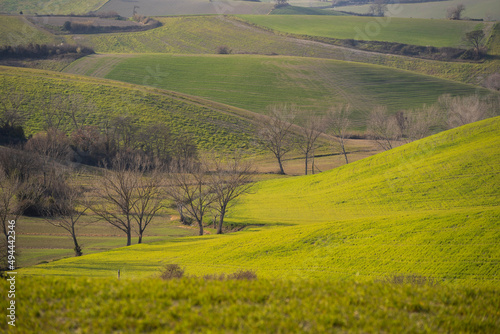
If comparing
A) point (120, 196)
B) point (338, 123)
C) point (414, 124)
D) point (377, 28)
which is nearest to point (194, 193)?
point (120, 196)

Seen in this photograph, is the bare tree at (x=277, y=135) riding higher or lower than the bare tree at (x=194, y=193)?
higher

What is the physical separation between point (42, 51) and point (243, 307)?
15314 cm

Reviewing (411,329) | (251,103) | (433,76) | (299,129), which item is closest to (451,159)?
(411,329)

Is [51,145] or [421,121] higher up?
[421,121]

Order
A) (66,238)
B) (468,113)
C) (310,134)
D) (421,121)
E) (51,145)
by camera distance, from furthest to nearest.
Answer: (310,134) → (421,121) → (468,113) → (51,145) → (66,238)

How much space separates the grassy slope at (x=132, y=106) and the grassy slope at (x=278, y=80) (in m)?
12.7

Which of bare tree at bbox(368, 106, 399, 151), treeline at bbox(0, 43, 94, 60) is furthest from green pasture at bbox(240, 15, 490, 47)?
bare tree at bbox(368, 106, 399, 151)

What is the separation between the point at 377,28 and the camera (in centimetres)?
17338

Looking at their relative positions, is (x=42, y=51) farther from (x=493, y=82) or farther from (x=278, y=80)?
(x=493, y=82)

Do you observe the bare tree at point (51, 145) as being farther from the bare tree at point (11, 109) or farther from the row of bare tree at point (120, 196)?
the bare tree at point (11, 109)

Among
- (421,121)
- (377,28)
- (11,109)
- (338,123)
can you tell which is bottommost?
(338,123)

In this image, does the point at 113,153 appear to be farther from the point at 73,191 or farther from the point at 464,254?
the point at 464,254


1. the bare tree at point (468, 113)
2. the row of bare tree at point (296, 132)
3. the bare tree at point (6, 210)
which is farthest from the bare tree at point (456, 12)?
the bare tree at point (6, 210)

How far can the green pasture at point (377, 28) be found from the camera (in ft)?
527
